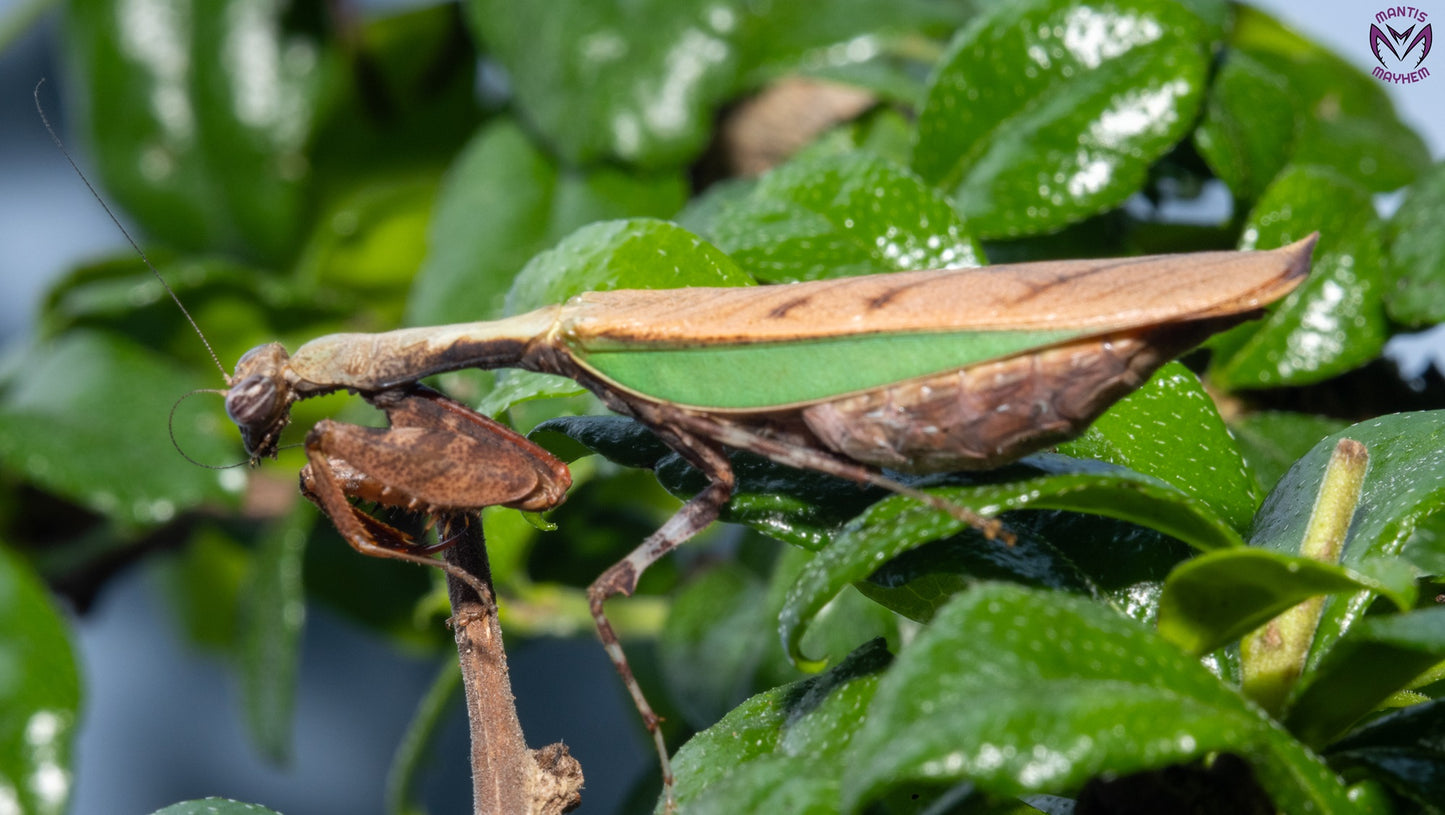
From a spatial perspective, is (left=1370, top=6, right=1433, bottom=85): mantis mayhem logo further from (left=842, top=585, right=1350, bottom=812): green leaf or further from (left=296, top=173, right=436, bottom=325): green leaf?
(left=296, top=173, right=436, bottom=325): green leaf

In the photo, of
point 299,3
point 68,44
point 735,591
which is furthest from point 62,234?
point 735,591

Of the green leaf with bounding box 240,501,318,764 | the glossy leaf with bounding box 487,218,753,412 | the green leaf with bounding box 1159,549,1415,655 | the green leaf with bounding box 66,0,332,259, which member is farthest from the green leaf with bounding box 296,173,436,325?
the green leaf with bounding box 1159,549,1415,655

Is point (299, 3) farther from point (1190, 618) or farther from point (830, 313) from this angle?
point (1190, 618)

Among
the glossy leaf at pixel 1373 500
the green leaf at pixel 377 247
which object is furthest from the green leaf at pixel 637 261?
the green leaf at pixel 377 247

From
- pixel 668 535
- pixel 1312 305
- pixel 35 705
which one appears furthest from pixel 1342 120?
pixel 35 705

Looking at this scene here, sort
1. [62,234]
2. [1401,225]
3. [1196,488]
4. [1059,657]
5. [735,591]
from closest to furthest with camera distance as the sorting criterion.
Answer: [1059,657] → [1196,488] → [1401,225] → [735,591] → [62,234]

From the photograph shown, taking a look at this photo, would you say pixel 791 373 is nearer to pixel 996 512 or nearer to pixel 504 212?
pixel 996 512

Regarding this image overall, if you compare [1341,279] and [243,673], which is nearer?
[1341,279]
